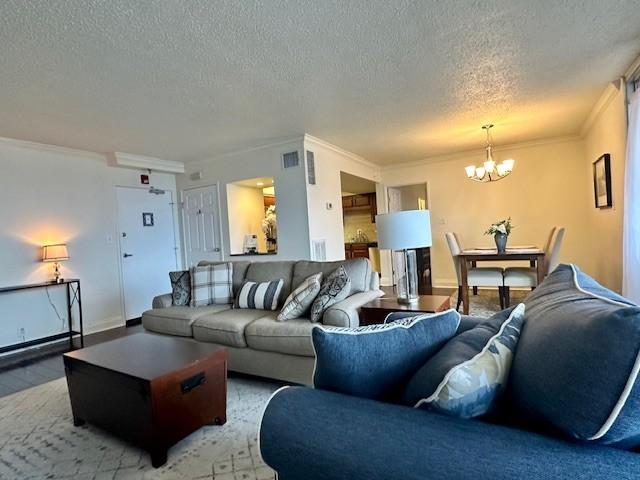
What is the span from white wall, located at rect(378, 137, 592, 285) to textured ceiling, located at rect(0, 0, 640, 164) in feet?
4.65

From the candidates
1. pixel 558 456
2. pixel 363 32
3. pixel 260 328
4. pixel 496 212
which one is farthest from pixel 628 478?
pixel 496 212

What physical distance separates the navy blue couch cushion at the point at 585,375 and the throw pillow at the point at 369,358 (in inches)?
10.5

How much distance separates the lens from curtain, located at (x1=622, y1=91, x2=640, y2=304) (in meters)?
→ 2.71

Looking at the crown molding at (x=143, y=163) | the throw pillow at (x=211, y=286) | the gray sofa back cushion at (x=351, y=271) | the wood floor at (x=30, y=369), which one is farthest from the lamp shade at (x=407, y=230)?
the crown molding at (x=143, y=163)

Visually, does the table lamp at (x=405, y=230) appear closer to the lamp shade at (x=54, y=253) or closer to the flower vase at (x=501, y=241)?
the flower vase at (x=501, y=241)

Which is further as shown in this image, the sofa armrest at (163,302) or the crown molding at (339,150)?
the crown molding at (339,150)

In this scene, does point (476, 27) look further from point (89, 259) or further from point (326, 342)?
point (89, 259)

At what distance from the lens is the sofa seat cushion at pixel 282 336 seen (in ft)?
7.71

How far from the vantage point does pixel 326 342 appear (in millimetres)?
960

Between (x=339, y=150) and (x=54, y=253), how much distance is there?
3811mm

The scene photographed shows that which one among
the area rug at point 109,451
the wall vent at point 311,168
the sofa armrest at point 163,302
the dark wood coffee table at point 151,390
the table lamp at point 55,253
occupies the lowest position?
the area rug at point 109,451

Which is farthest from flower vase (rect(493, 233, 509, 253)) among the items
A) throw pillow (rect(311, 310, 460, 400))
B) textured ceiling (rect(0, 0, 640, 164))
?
throw pillow (rect(311, 310, 460, 400))

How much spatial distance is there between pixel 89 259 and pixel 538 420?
511 centimetres

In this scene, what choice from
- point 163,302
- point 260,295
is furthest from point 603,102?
point 163,302
